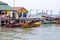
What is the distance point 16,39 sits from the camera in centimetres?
2494

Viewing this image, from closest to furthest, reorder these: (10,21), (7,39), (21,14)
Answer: (7,39), (10,21), (21,14)

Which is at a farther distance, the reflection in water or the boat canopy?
the boat canopy

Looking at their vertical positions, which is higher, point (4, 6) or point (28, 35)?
point (4, 6)

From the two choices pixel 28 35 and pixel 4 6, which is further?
pixel 4 6

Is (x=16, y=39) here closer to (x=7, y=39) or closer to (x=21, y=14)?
(x=7, y=39)

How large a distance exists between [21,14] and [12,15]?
2.22 m

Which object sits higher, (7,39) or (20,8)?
(20,8)

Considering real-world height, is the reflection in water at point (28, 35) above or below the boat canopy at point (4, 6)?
below

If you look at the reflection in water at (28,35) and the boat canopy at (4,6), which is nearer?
the reflection in water at (28,35)

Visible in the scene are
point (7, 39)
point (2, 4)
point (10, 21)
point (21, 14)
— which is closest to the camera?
point (7, 39)

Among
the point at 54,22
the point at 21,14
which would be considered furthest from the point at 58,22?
the point at 21,14

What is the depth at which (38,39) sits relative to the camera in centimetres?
2489

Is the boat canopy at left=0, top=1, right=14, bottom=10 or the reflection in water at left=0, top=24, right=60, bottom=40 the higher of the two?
the boat canopy at left=0, top=1, right=14, bottom=10

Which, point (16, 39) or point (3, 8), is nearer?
point (16, 39)
